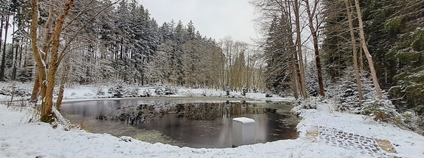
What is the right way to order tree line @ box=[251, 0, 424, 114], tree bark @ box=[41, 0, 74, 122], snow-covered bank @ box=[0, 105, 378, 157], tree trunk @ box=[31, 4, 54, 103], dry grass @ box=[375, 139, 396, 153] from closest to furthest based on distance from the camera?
snow-covered bank @ box=[0, 105, 378, 157] < dry grass @ box=[375, 139, 396, 153] < tree bark @ box=[41, 0, 74, 122] < tree trunk @ box=[31, 4, 54, 103] < tree line @ box=[251, 0, 424, 114]

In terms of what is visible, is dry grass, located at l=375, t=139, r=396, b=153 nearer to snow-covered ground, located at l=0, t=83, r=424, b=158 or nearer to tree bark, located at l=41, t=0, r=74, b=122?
snow-covered ground, located at l=0, t=83, r=424, b=158

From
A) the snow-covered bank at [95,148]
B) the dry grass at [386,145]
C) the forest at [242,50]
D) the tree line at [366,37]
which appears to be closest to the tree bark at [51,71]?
the forest at [242,50]

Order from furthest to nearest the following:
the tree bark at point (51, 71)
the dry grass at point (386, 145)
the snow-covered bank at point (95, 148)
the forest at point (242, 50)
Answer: the forest at point (242, 50) < the tree bark at point (51, 71) < the dry grass at point (386, 145) < the snow-covered bank at point (95, 148)

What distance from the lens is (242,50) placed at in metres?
29.6

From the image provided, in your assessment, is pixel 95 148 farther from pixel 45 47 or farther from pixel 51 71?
pixel 45 47

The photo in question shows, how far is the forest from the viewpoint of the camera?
6656mm

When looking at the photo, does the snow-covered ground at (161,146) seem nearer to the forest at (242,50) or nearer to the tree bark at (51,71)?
the tree bark at (51,71)

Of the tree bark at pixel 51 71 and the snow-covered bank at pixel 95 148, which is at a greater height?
the tree bark at pixel 51 71

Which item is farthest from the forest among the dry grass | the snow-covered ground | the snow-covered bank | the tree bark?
the dry grass

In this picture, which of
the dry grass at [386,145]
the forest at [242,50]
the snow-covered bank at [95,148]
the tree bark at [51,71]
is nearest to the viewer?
the snow-covered bank at [95,148]

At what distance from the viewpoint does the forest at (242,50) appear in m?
6.66

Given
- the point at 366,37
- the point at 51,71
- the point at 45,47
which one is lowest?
the point at 51,71

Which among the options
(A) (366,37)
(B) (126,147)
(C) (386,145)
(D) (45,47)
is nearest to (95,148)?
(B) (126,147)

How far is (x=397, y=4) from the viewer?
321 inches
